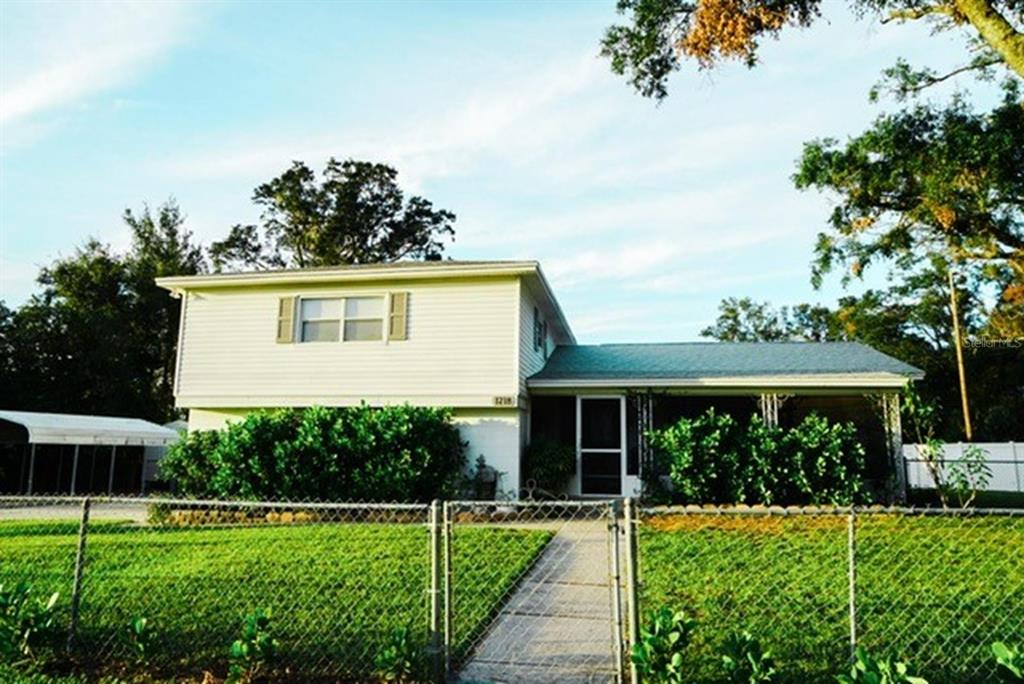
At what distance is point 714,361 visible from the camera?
1652 centimetres

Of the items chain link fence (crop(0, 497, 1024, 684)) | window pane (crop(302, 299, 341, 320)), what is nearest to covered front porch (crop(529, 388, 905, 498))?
chain link fence (crop(0, 497, 1024, 684))

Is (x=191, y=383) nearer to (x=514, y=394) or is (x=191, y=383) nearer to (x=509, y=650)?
(x=514, y=394)

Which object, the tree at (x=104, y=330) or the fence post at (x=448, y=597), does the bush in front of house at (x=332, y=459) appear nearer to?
the fence post at (x=448, y=597)

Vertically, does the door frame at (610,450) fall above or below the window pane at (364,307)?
below

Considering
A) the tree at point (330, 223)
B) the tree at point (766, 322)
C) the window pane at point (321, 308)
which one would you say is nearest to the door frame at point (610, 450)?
the window pane at point (321, 308)

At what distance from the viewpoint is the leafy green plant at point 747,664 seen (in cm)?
373

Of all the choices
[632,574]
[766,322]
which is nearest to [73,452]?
[632,574]

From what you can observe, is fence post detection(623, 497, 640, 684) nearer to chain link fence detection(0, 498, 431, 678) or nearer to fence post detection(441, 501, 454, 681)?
fence post detection(441, 501, 454, 681)

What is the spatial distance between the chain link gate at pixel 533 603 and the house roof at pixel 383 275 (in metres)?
5.81

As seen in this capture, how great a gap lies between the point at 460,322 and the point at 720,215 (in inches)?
244

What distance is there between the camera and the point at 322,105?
12016mm

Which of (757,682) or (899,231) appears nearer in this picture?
(757,682)

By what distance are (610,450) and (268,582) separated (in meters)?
9.67

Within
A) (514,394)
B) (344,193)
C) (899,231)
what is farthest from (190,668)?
(344,193)
